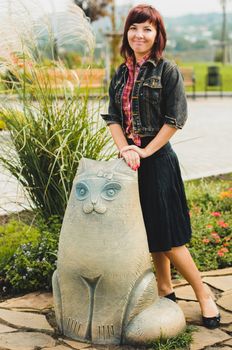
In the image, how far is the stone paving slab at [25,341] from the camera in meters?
3.70

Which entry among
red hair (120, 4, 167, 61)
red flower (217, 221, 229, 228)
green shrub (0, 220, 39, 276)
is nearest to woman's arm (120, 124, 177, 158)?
red hair (120, 4, 167, 61)

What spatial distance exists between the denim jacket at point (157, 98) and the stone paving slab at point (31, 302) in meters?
1.39

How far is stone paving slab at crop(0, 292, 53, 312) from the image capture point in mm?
4305

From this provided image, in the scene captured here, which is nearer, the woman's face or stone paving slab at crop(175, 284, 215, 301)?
the woman's face

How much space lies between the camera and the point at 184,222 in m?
3.89

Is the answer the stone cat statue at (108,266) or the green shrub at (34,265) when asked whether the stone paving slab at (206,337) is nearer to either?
the stone cat statue at (108,266)

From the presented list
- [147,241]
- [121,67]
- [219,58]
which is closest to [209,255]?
[147,241]

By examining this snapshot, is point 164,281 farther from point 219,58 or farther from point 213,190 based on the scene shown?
point 219,58

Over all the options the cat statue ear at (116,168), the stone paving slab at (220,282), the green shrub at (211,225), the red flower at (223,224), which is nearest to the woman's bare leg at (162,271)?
the stone paving slab at (220,282)

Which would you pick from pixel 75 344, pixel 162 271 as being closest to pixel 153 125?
pixel 162 271

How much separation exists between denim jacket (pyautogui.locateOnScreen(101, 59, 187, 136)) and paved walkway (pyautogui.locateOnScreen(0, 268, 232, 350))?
4.03 feet

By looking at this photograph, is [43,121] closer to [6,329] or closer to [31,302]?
[31,302]

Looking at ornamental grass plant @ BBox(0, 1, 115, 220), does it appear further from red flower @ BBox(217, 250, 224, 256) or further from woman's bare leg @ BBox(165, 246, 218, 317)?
red flower @ BBox(217, 250, 224, 256)

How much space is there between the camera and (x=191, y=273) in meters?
3.92
